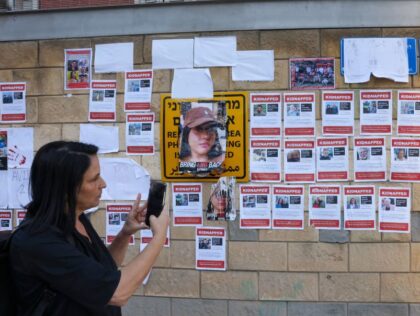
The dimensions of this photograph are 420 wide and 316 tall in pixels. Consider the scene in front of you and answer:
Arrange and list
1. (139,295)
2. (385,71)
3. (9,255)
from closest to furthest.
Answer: (9,255) < (385,71) < (139,295)

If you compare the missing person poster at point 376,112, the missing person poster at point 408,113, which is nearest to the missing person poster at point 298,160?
the missing person poster at point 376,112

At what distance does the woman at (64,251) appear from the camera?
5.63ft

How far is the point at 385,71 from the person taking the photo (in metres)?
3.96

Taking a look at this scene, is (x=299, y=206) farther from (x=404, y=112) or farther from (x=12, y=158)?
(x=12, y=158)

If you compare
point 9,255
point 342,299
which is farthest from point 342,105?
point 9,255

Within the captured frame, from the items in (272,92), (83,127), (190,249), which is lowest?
(190,249)

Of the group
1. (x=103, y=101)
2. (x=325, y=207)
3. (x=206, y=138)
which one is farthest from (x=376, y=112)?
(x=103, y=101)

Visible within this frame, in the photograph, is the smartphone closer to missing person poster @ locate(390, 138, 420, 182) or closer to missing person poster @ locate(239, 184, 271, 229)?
missing person poster @ locate(239, 184, 271, 229)

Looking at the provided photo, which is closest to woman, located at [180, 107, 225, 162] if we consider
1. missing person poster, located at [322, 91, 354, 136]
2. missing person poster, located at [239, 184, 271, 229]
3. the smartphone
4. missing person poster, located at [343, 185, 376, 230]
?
missing person poster, located at [239, 184, 271, 229]

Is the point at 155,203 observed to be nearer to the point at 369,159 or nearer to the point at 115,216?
the point at 115,216

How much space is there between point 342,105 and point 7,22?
3.18m

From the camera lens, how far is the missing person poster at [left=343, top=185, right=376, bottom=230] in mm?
3967

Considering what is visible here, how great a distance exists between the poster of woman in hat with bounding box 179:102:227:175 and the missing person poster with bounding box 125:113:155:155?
0.28 meters

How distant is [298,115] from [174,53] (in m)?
1.21
